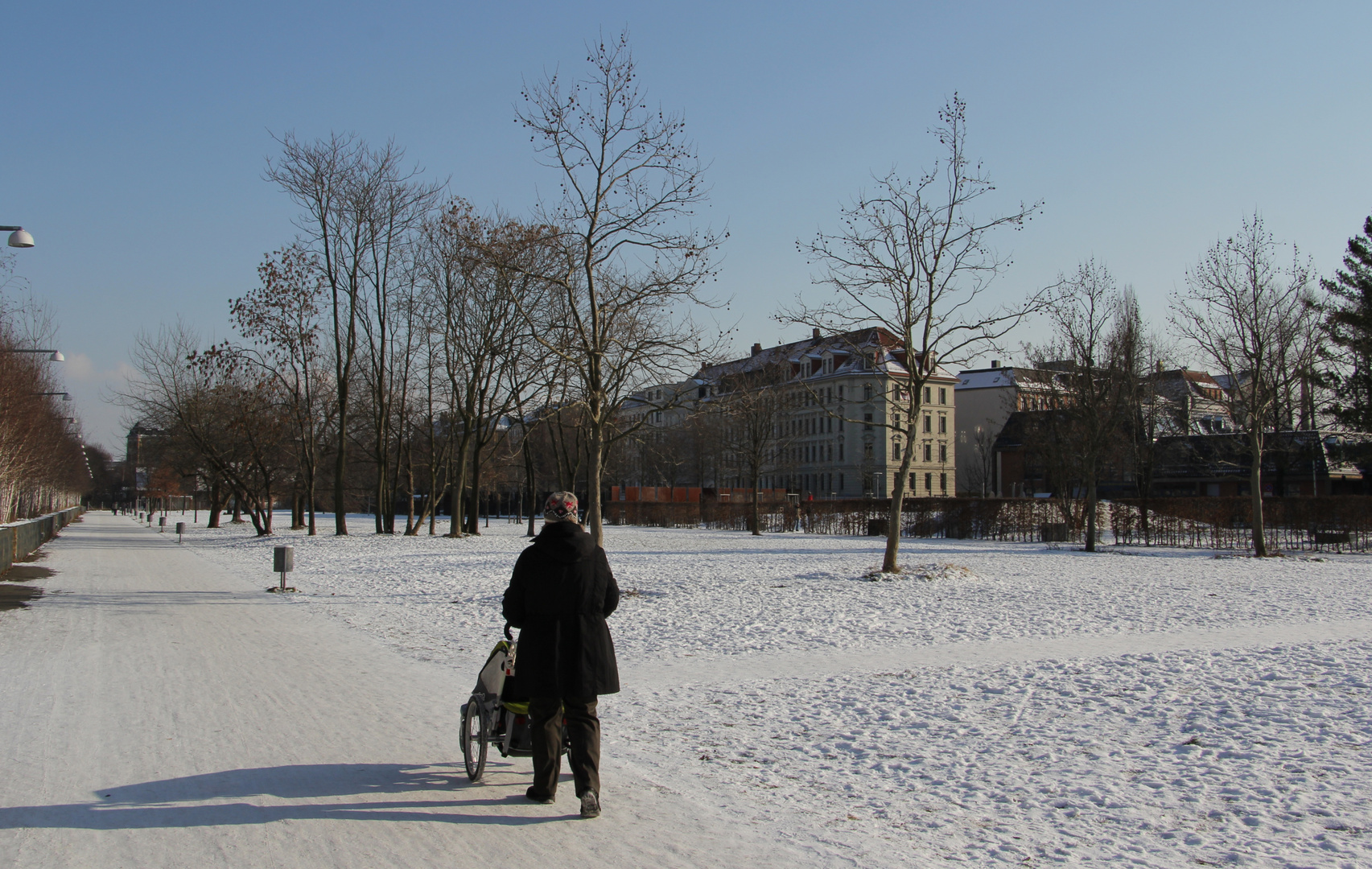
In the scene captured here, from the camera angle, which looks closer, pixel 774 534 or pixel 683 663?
pixel 683 663

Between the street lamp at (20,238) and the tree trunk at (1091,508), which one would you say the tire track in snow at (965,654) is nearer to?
the street lamp at (20,238)

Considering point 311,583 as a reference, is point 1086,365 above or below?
above

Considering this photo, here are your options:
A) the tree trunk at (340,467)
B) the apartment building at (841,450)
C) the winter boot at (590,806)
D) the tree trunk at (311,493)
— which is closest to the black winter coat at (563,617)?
the winter boot at (590,806)

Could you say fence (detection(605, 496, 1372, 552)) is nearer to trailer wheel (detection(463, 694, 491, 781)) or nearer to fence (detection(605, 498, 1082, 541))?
fence (detection(605, 498, 1082, 541))

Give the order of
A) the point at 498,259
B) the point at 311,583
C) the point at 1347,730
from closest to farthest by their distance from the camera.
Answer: the point at 1347,730 → the point at 498,259 → the point at 311,583

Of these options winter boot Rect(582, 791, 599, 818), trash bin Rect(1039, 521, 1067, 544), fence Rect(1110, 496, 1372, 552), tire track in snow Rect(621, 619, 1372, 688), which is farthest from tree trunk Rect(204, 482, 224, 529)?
winter boot Rect(582, 791, 599, 818)

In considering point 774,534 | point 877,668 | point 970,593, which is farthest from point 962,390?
point 877,668

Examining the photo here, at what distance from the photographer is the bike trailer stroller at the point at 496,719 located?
237 inches

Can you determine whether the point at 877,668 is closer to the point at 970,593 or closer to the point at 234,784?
the point at 234,784

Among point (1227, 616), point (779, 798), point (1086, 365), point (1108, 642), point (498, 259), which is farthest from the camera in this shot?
point (1086, 365)

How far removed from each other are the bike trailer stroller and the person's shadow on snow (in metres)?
0.21

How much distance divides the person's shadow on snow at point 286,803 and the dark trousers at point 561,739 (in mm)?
221

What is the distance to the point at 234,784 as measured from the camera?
6047mm

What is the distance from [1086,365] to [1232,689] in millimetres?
28171
